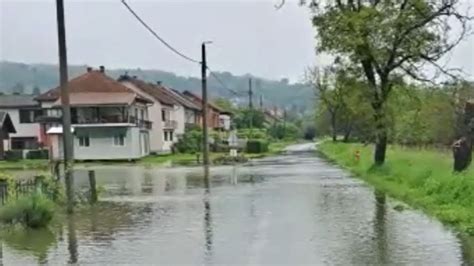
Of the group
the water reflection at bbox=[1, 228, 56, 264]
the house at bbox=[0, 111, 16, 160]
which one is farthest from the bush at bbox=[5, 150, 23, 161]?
the water reflection at bbox=[1, 228, 56, 264]

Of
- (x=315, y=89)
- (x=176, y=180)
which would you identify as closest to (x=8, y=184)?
(x=176, y=180)

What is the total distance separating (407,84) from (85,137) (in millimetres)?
37325

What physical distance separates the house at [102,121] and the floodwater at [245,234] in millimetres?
40603

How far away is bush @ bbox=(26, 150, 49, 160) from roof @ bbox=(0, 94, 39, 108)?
327 inches

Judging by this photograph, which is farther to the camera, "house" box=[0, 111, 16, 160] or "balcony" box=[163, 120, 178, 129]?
"balcony" box=[163, 120, 178, 129]

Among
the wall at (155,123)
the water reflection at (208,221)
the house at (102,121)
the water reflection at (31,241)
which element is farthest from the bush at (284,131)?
the water reflection at (31,241)

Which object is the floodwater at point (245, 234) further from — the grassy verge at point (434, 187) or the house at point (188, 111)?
the house at point (188, 111)

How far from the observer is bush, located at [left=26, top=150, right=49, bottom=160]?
64750 millimetres

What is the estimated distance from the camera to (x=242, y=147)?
251 feet

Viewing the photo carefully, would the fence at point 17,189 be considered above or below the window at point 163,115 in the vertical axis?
below

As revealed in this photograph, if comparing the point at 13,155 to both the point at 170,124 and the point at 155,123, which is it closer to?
the point at 155,123

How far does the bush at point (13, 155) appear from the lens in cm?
6317

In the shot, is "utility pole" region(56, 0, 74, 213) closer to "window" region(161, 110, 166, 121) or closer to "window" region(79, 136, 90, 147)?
"window" region(79, 136, 90, 147)

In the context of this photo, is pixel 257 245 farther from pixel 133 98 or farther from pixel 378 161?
pixel 133 98
